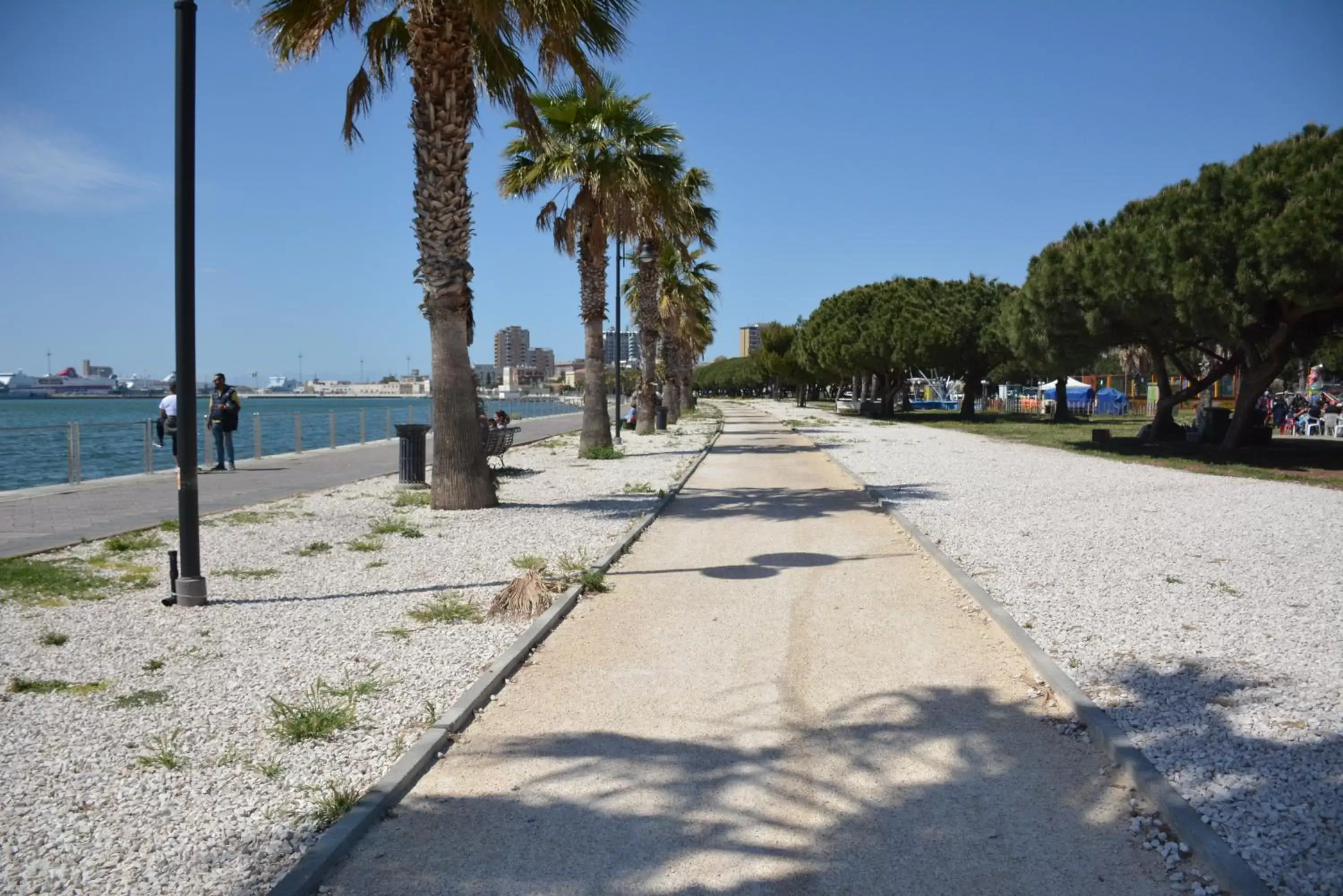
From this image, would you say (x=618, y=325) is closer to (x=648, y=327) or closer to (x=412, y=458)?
(x=648, y=327)

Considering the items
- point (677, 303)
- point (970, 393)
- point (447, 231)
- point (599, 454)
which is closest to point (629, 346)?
point (677, 303)

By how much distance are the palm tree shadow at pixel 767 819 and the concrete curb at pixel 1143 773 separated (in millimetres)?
143

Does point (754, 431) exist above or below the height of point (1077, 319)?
below

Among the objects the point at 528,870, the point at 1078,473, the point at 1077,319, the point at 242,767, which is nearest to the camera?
the point at 528,870

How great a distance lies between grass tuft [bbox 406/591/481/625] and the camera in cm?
689

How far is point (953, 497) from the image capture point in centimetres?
1408

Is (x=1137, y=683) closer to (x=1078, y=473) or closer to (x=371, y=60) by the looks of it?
(x=371, y=60)

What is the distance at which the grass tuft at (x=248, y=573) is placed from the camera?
8.30 m

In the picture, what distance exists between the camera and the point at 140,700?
5.06 meters

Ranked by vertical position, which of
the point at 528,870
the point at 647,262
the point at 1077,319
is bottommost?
the point at 528,870

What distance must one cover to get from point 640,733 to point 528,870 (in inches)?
52.0

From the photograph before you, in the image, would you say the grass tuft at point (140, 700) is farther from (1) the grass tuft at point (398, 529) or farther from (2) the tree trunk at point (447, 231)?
(2) the tree trunk at point (447, 231)

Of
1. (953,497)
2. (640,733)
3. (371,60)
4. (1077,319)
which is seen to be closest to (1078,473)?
(953,497)

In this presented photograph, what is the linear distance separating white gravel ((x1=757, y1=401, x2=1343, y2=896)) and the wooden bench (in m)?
5.73
